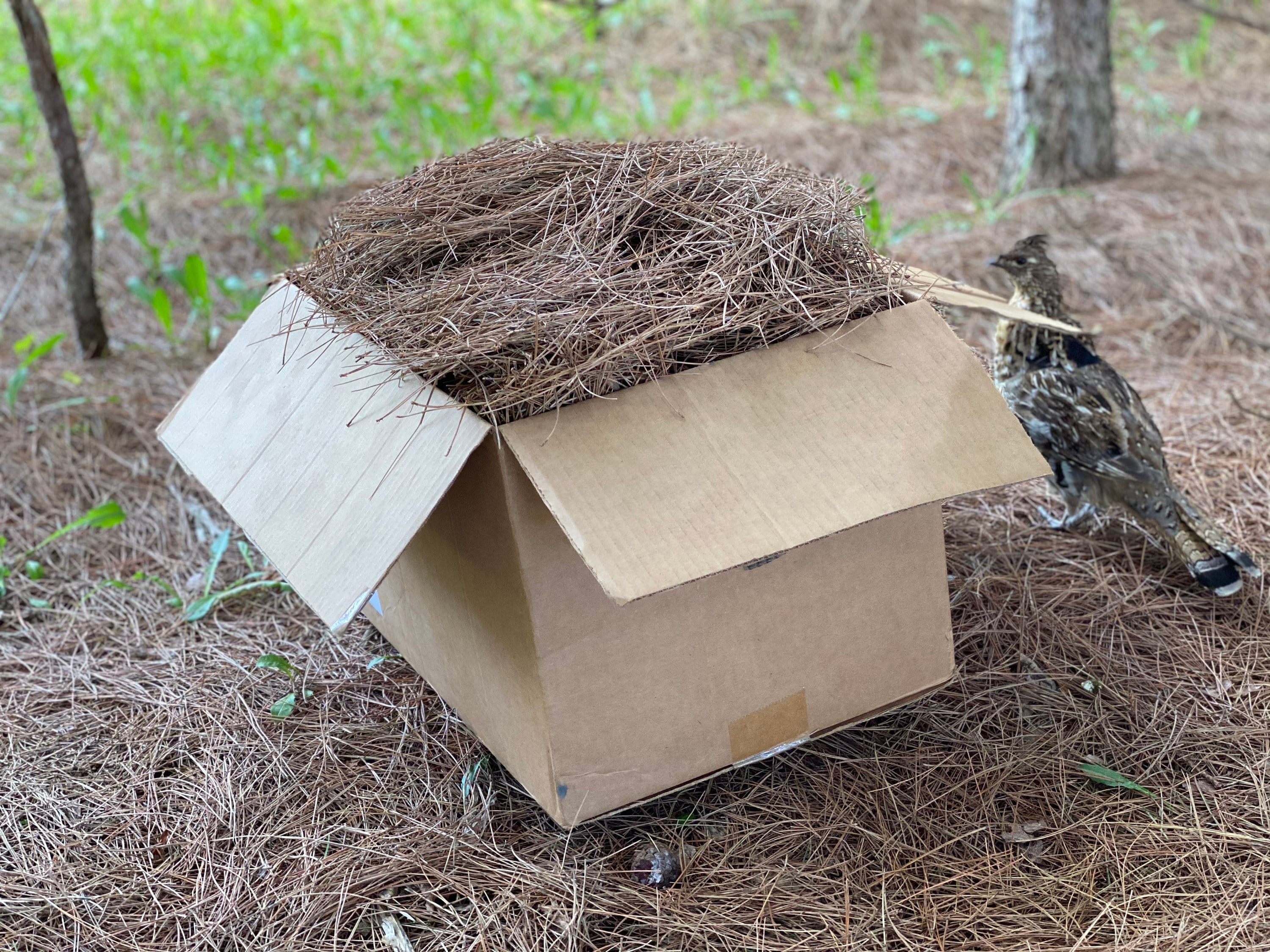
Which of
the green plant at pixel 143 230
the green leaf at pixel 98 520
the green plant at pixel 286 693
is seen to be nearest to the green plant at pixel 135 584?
the green leaf at pixel 98 520

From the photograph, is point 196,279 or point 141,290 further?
point 141,290

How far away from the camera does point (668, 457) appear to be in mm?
1712

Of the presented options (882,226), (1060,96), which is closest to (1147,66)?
(1060,96)

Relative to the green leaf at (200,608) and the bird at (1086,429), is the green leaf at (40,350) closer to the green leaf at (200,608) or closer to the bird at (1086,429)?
the green leaf at (200,608)

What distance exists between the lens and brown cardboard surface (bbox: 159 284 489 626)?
5.51 feet

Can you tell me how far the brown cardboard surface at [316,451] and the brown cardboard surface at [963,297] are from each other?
96cm

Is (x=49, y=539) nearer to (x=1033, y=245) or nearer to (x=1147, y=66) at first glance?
(x=1033, y=245)

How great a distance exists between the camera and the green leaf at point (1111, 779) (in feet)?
6.82

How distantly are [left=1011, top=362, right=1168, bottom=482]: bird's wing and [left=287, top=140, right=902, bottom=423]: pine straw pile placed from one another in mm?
893

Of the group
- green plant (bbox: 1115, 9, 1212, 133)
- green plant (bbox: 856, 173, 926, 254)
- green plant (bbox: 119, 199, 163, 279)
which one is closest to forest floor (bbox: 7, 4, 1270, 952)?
green plant (bbox: 856, 173, 926, 254)

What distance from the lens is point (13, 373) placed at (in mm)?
3879

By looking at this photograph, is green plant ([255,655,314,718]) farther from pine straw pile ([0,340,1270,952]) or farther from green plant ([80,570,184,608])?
green plant ([80,570,184,608])

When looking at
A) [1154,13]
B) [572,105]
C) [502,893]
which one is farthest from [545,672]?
[1154,13]

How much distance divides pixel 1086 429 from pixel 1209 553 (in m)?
0.42
